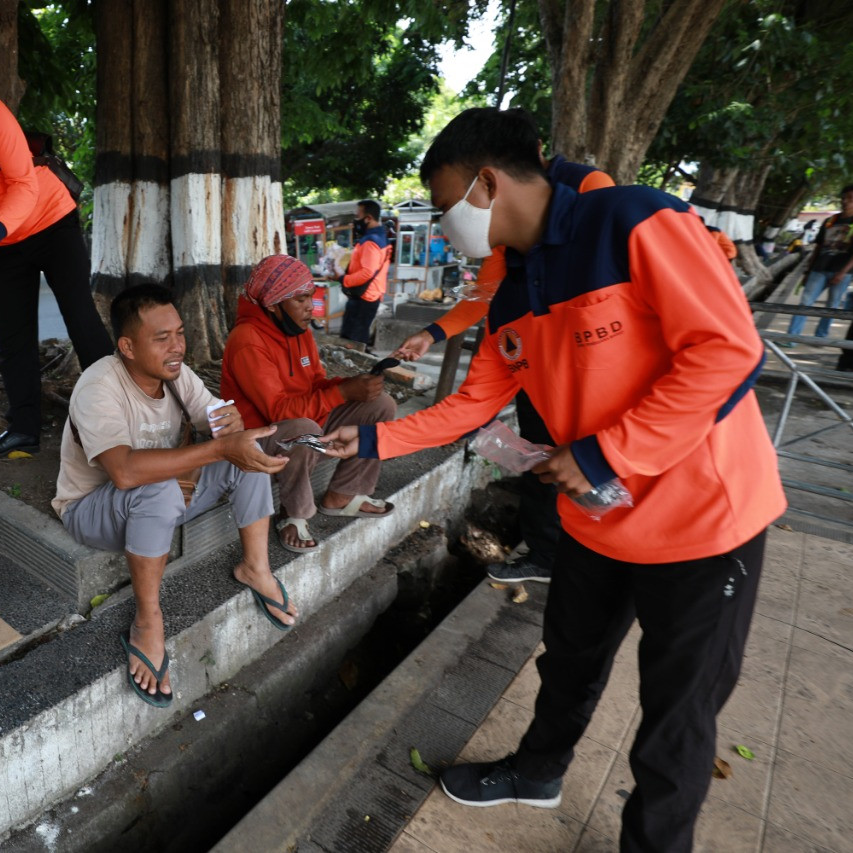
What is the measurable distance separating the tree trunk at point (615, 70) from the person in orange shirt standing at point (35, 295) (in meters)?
4.67

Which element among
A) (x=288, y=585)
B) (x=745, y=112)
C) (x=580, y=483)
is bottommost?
(x=288, y=585)

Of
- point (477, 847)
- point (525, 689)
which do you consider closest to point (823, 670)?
point (525, 689)

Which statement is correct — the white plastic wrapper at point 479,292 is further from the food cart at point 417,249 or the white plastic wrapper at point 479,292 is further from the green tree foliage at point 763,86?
the food cart at point 417,249

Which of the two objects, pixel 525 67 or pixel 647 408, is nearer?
pixel 647 408

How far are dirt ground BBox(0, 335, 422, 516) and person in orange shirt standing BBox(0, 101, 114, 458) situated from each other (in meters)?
0.18

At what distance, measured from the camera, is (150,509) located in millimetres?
2145

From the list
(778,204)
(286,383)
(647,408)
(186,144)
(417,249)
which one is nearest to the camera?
(647,408)

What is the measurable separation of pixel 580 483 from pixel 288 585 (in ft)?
5.90

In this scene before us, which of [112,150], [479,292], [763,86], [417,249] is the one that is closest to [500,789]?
[479,292]

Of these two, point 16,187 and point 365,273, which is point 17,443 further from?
point 365,273

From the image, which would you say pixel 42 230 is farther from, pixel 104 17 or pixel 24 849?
pixel 24 849

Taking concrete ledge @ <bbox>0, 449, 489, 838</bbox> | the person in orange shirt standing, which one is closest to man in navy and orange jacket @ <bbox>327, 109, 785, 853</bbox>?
concrete ledge @ <bbox>0, 449, 489, 838</bbox>

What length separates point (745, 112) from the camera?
738cm

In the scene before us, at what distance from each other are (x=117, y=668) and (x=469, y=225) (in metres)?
1.84
